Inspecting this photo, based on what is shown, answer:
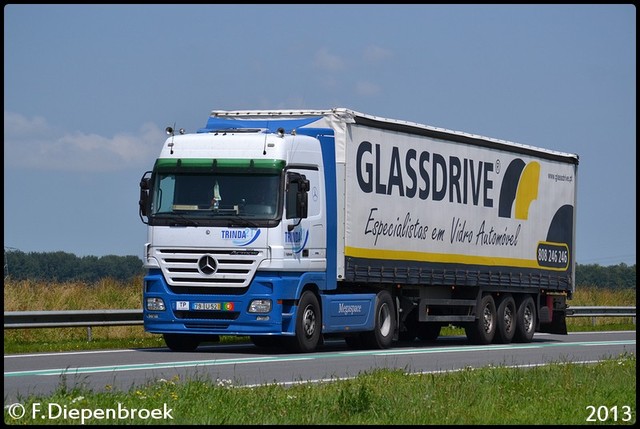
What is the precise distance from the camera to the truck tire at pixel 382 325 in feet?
79.9

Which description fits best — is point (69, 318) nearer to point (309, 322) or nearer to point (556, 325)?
point (309, 322)

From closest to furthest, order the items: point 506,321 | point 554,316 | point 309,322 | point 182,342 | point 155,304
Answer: point 155,304 < point 309,322 < point 182,342 < point 506,321 < point 554,316

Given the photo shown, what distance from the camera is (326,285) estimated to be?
75.4 ft

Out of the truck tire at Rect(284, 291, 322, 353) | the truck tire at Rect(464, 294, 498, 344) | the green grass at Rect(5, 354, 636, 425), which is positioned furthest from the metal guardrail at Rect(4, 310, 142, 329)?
the green grass at Rect(5, 354, 636, 425)

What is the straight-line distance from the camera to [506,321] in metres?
29.1

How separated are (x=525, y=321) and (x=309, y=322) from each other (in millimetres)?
8544

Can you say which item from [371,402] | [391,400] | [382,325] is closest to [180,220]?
[382,325]

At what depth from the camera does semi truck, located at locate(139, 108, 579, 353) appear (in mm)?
21625

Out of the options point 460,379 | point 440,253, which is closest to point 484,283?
point 440,253

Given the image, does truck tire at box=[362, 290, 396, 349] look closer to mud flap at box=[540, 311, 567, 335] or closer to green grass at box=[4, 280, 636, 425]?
green grass at box=[4, 280, 636, 425]

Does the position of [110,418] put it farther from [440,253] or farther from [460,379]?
[440,253]

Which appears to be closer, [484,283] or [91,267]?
[484,283]

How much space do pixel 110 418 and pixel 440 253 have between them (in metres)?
15.5

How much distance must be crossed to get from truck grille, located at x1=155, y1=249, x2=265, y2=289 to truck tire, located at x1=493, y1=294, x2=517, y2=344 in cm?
863
